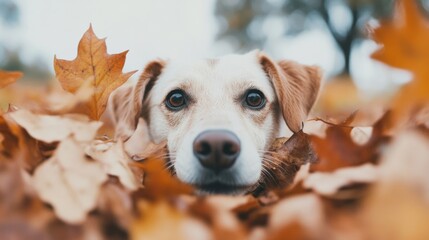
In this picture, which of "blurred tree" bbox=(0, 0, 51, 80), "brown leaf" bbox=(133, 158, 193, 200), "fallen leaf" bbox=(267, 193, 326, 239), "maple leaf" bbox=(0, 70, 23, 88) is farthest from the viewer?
"blurred tree" bbox=(0, 0, 51, 80)

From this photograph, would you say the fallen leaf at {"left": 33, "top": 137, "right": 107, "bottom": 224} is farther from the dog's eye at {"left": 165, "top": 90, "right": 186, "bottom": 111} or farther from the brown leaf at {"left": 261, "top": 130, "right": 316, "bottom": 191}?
the dog's eye at {"left": 165, "top": 90, "right": 186, "bottom": 111}

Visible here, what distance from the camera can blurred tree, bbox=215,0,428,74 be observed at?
25.8m

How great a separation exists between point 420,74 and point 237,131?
105cm

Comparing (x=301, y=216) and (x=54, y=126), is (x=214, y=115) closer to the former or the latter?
(x=54, y=126)

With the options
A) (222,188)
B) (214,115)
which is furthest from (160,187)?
(214,115)

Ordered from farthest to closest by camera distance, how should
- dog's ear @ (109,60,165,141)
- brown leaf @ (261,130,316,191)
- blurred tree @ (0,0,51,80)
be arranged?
blurred tree @ (0,0,51,80) < dog's ear @ (109,60,165,141) < brown leaf @ (261,130,316,191)

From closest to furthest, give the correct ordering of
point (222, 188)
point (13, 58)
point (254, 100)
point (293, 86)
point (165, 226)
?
1. point (165, 226)
2. point (222, 188)
3. point (254, 100)
4. point (293, 86)
5. point (13, 58)

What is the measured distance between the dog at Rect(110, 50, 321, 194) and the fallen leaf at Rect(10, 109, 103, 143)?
566 millimetres

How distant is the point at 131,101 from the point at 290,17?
26.3 meters

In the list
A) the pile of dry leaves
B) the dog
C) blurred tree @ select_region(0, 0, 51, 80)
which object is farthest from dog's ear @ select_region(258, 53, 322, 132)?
blurred tree @ select_region(0, 0, 51, 80)

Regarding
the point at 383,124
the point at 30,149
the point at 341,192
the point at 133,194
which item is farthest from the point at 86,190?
the point at 383,124

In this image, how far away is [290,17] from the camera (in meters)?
28.6

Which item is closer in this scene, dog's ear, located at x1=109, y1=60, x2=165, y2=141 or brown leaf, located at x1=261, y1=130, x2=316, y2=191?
brown leaf, located at x1=261, y1=130, x2=316, y2=191

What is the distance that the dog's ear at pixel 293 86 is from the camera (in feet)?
9.62
